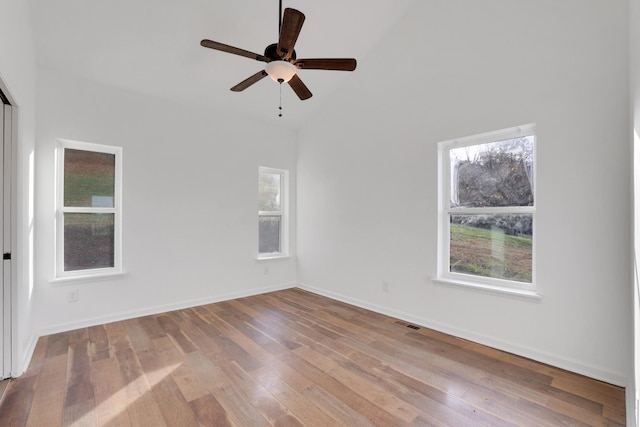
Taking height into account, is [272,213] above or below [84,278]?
above

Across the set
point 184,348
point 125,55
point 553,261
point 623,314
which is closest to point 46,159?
point 125,55

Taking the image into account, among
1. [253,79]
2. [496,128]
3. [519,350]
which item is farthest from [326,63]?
[519,350]

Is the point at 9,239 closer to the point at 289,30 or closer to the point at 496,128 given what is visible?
the point at 289,30

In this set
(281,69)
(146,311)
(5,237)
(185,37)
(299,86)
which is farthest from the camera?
(146,311)

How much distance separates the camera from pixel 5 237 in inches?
86.7

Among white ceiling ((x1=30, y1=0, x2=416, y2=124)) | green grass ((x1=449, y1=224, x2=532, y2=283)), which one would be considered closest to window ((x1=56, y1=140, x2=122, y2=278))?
white ceiling ((x1=30, y1=0, x2=416, y2=124))

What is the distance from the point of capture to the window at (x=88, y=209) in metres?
3.22

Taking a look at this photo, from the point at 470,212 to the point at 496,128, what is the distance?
82 centimetres

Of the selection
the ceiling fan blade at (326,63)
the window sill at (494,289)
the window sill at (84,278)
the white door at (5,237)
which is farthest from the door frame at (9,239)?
the window sill at (494,289)

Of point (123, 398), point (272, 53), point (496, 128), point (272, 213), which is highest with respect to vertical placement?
point (272, 53)

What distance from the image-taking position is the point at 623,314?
2160 mm

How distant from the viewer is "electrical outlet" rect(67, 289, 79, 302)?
10.4 ft

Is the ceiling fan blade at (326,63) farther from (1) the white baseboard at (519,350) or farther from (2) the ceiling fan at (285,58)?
(1) the white baseboard at (519,350)

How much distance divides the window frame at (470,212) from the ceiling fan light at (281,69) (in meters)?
1.73
